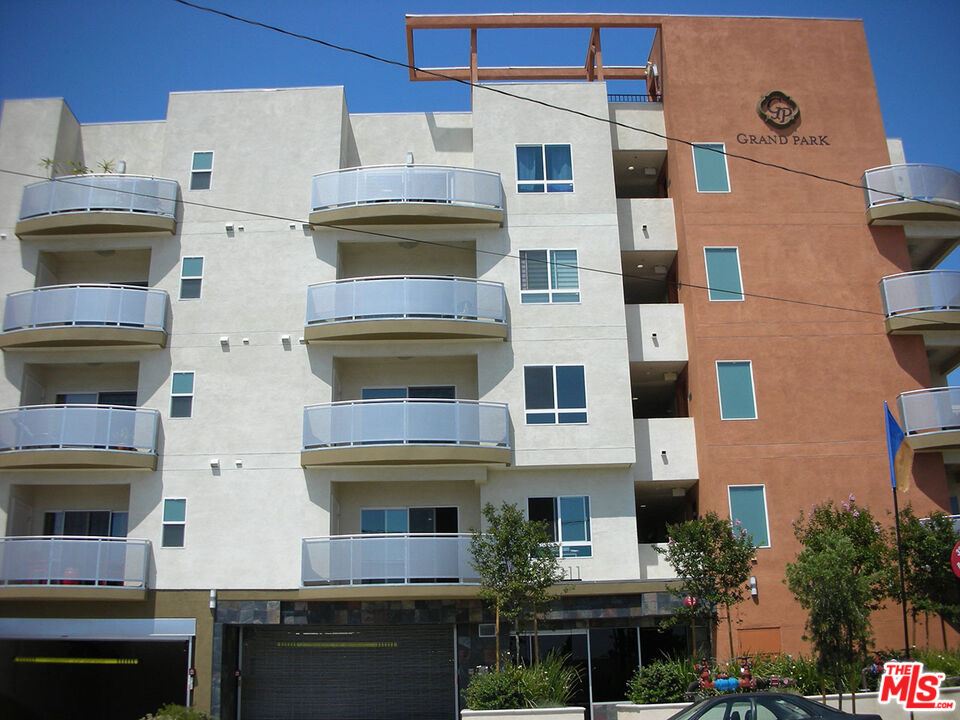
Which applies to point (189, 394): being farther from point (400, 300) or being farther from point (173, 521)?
point (400, 300)

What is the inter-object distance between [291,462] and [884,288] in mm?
16959

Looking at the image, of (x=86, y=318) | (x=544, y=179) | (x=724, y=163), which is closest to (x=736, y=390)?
(x=724, y=163)

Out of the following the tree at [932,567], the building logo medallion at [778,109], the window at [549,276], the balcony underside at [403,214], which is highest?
the building logo medallion at [778,109]

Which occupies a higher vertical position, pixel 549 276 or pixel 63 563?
pixel 549 276

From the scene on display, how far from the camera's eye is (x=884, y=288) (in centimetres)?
2497

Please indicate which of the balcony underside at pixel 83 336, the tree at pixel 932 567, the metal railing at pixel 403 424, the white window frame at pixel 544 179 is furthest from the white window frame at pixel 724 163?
the balcony underside at pixel 83 336

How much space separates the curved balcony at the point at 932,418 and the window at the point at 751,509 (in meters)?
4.22

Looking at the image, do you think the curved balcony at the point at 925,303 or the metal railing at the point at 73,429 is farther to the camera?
the curved balcony at the point at 925,303

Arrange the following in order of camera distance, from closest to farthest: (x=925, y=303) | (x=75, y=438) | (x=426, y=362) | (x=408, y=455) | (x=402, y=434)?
(x=408, y=455), (x=402, y=434), (x=75, y=438), (x=925, y=303), (x=426, y=362)

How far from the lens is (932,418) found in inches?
928

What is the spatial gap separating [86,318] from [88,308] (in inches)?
11.7

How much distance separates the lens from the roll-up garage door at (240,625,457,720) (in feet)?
76.0

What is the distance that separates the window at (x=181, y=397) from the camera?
953 inches

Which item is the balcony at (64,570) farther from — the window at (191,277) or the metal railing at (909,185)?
the metal railing at (909,185)
